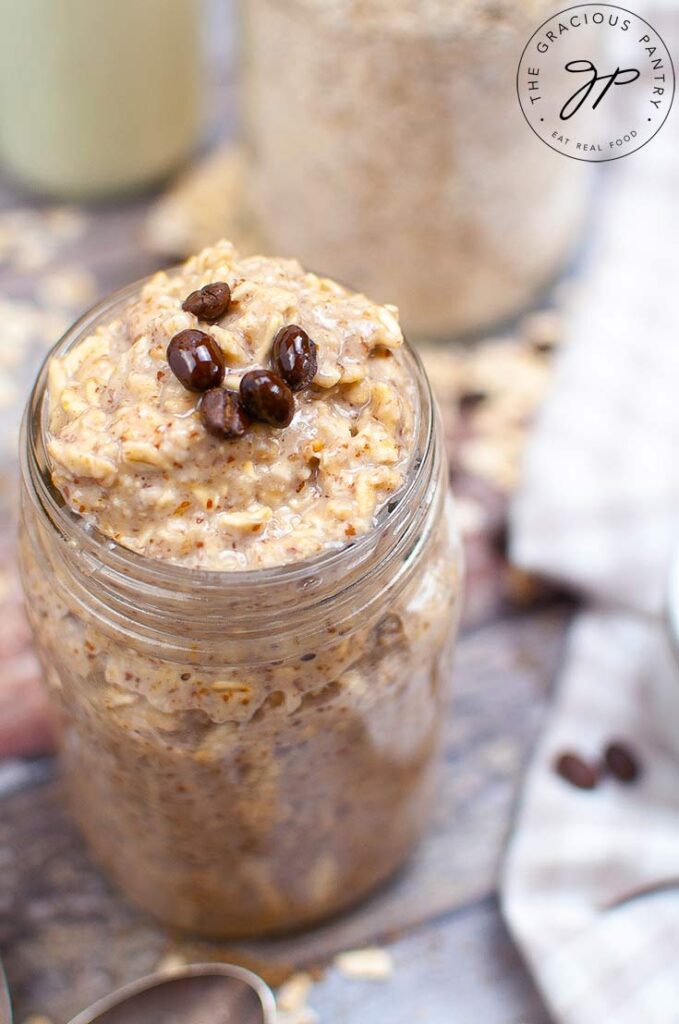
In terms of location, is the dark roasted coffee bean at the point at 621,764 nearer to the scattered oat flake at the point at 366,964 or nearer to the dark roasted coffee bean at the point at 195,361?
the scattered oat flake at the point at 366,964

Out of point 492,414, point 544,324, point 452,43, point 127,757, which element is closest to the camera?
point 127,757

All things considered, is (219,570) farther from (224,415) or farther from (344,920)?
(344,920)

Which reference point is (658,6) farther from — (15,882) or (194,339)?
(15,882)

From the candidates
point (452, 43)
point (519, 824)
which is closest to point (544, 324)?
point (452, 43)

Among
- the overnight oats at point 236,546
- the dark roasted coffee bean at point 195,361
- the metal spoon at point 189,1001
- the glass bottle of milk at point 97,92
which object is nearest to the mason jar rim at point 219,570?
the overnight oats at point 236,546

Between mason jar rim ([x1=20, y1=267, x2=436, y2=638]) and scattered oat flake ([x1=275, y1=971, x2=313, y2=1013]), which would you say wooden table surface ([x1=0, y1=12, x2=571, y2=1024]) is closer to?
scattered oat flake ([x1=275, y1=971, x2=313, y2=1013])

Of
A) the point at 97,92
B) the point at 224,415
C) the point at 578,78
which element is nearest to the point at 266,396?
the point at 224,415

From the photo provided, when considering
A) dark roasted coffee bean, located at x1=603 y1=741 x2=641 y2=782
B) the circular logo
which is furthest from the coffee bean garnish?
dark roasted coffee bean, located at x1=603 y1=741 x2=641 y2=782
